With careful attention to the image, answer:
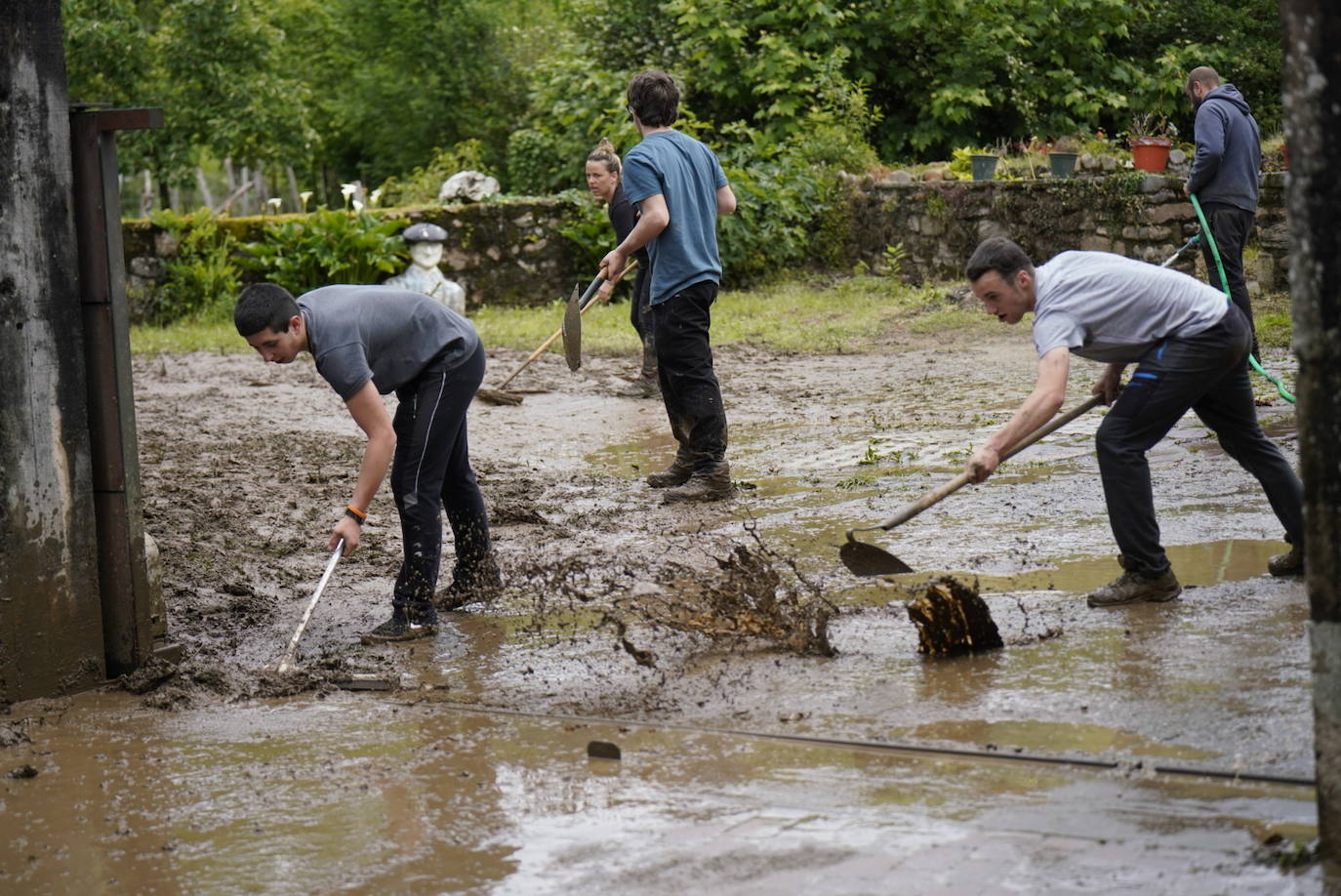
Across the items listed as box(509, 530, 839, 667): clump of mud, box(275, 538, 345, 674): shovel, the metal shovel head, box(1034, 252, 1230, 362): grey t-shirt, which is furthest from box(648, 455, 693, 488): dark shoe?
box(1034, 252, 1230, 362): grey t-shirt

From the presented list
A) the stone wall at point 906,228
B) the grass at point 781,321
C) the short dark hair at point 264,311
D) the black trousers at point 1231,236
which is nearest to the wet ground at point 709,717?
the short dark hair at point 264,311

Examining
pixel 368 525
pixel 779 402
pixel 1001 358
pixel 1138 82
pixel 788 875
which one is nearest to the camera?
pixel 788 875

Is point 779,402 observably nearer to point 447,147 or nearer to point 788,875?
point 788,875

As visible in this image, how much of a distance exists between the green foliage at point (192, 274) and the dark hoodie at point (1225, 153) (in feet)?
33.2

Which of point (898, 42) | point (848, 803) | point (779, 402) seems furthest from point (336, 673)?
Result: point (898, 42)

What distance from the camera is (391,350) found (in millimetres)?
5398

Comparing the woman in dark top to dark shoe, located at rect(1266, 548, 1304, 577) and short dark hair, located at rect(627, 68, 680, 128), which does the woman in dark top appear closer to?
short dark hair, located at rect(627, 68, 680, 128)

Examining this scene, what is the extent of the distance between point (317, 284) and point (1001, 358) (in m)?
7.40

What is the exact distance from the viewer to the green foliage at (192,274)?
15492 millimetres

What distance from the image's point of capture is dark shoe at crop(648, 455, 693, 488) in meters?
7.73

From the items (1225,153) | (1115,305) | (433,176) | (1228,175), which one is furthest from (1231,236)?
(433,176)

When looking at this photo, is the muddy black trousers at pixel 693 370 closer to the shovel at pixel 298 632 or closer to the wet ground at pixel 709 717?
the wet ground at pixel 709 717

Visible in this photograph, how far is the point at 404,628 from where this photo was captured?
555cm

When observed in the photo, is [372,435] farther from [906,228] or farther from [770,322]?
[906,228]
